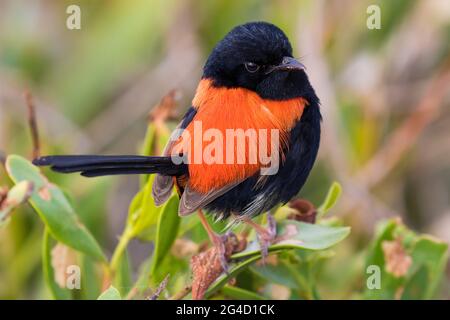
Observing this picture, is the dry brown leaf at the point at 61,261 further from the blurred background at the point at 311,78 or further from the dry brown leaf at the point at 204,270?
the blurred background at the point at 311,78

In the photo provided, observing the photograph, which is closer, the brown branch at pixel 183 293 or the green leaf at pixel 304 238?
the green leaf at pixel 304 238

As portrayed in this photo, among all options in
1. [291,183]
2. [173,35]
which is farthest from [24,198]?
[173,35]

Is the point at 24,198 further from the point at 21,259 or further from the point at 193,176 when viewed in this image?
the point at 21,259

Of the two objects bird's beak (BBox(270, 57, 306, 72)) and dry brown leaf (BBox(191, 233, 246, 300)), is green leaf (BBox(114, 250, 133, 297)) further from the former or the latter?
bird's beak (BBox(270, 57, 306, 72))

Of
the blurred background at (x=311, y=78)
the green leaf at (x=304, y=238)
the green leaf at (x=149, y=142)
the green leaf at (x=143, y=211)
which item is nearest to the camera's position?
the green leaf at (x=304, y=238)

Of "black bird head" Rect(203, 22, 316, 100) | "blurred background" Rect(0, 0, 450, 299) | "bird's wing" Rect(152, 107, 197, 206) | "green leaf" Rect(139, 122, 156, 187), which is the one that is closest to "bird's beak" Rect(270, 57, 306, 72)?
"black bird head" Rect(203, 22, 316, 100)

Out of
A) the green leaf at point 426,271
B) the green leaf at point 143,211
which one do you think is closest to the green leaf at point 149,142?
the green leaf at point 143,211
